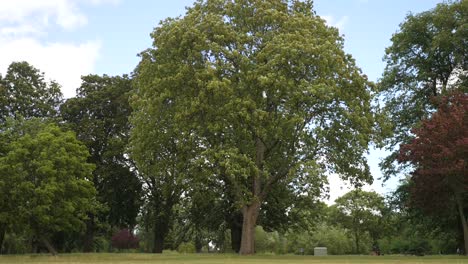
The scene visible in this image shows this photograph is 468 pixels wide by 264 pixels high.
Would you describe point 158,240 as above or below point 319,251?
above

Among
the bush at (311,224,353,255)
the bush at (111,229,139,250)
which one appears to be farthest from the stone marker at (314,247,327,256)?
the bush at (111,229,139,250)

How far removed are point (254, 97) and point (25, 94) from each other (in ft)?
111

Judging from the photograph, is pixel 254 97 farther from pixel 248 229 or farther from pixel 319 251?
pixel 319 251

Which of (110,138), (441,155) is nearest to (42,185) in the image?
(110,138)

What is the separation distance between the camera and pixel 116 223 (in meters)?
60.7

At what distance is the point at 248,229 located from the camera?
123ft

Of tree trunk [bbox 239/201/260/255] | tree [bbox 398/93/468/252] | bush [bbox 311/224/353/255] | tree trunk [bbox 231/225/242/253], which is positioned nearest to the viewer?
tree [bbox 398/93/468/252]

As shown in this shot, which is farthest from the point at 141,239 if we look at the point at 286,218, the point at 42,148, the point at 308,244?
the point at 42,148

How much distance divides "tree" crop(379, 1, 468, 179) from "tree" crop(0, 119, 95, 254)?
2706cm

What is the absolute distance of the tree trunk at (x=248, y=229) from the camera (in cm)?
3716

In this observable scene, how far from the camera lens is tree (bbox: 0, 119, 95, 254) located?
3991 cm

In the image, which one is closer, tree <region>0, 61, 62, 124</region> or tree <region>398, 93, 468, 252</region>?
tree <region>398, 93, 468, 252</region>

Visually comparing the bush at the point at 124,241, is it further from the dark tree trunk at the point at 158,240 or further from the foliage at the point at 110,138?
the dark tree trunk at the point at 158,240

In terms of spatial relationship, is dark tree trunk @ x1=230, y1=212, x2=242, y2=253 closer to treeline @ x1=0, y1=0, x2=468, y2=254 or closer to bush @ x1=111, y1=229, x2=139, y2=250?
treeline @ x1=0, y1=0, x2=468, y2=254
